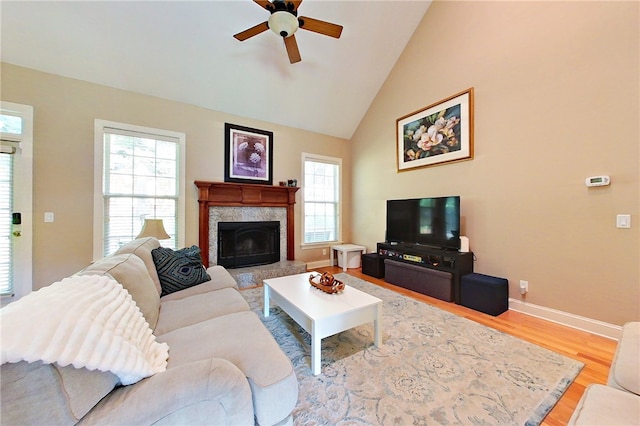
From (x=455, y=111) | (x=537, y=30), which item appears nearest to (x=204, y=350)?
(x=455, y=111)

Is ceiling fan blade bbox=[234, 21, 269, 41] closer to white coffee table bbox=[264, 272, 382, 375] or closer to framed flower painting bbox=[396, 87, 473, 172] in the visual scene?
framed flower painting bbox=[396, 87, 473, 172]

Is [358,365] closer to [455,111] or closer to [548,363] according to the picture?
[548,363]

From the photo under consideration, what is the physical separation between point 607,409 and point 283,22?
11.0ft

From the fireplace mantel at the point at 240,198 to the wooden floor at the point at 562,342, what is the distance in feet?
9.06

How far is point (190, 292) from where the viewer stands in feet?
6.89

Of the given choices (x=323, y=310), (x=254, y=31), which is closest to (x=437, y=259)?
(x=323, y=310)

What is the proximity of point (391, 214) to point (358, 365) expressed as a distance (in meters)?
2.72

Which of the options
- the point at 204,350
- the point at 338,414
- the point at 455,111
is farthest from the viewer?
the point at 455,111

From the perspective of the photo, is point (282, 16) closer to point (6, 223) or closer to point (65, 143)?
point (65, 143)

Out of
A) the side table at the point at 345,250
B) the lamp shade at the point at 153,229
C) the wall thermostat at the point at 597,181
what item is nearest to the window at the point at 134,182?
the lamp shade at the point at 153,229

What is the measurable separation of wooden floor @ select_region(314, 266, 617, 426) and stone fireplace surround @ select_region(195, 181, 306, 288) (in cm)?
249

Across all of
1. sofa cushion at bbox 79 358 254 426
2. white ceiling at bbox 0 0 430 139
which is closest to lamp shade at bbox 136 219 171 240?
white ceiling at bbox 0 0 430 139

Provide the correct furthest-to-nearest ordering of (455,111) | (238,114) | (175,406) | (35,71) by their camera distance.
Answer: (238,114)
(455,111)
(35,71)
(175,406)

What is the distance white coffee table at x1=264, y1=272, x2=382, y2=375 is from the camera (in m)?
1.68
